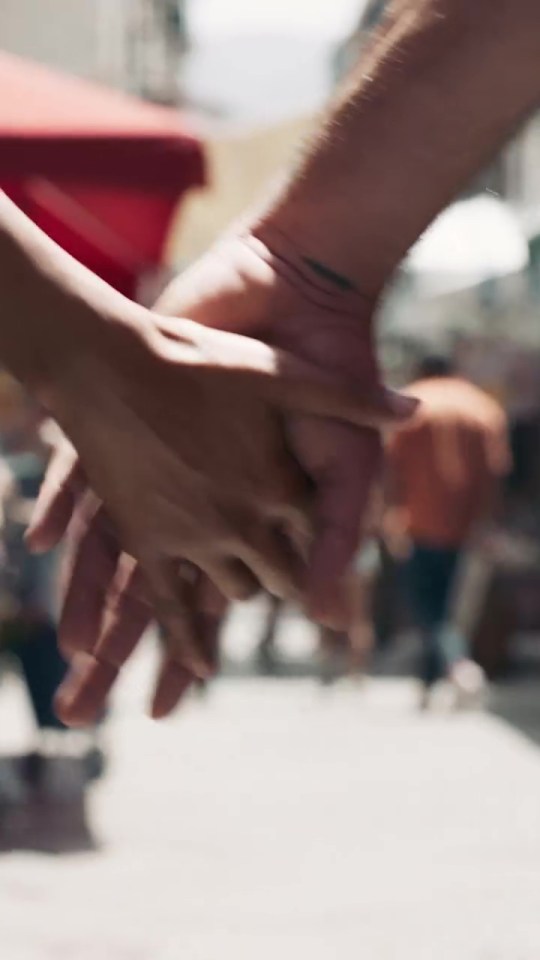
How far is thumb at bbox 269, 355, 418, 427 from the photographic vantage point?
5.04ft

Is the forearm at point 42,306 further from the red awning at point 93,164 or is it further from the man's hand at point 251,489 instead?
the red awning at point 93,164

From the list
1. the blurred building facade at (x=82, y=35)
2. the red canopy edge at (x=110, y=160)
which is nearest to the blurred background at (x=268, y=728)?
the red canopy edge at (x=110, y=160)

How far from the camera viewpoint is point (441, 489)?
24.8 feet

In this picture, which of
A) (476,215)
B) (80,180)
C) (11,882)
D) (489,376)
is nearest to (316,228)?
(80,180)

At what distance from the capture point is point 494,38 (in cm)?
156

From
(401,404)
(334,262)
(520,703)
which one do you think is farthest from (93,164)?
(520,703)

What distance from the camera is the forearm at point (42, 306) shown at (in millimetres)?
1504

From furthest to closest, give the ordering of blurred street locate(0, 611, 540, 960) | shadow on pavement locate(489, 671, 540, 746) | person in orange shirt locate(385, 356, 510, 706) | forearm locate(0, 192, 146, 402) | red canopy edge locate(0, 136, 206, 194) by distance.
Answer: person in orange shirt locate(385, 356, 510, 706) < shadow on pavement locate(489, 671, 540, 746) < red canopy edge locate(0, 136, 206, 194) < blurred street locate(0, 611, 540, 960) < forearm locate(0, 192, 146, 402)

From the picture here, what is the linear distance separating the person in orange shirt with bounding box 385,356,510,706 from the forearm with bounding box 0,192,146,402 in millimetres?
5994

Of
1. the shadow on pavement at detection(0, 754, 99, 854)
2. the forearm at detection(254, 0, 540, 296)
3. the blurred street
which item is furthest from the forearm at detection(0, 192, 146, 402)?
the shadow on pavement at detection(0, 754, 99, 854)

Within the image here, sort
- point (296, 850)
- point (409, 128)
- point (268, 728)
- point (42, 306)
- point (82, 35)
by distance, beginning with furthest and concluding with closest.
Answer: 1. point (82, 35)
2. point (268, 728)
3. point (296, 850)
4. point (409, 128)
5. point (42, 306)

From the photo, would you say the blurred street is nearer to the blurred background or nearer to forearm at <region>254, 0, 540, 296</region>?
the blurred background

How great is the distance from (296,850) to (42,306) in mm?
3196

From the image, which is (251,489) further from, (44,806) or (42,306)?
(44,806)
